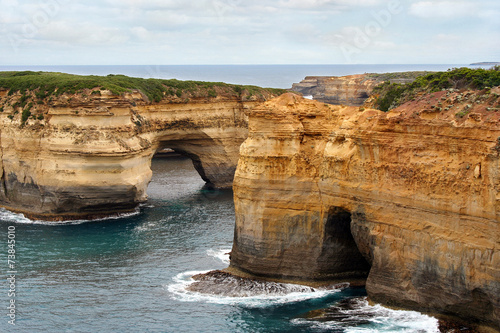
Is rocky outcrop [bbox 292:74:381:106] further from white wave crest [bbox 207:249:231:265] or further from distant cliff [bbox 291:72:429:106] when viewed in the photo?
white wave crest [bbox 207:249:231:265]

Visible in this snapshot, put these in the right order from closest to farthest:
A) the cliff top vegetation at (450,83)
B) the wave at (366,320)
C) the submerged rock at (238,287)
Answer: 1. the wave at (366,320)
2. the cliff top vegetation at (450,83)
3. the submerged rock at (238,287)

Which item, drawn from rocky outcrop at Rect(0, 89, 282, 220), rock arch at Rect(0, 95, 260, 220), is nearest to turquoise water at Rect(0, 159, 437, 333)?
rock arch at Rect(0, 95, 260, 220)

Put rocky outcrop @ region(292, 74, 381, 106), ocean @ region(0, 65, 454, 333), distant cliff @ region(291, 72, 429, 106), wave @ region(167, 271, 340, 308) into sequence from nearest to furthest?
ocean @ region(0, 65, 454, 333) → wave @ region(167, 271, 340, 308) → distant cliff @ region(291, 72, 429, 106) → rocky outcrop @ region(292, 74, 381, 106)

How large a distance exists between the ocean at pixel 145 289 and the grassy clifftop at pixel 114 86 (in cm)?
1034

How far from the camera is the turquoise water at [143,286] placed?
2769cm

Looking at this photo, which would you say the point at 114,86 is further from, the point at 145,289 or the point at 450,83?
the point at 450,83

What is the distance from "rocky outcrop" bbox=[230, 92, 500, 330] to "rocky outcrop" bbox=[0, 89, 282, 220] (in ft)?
57.0

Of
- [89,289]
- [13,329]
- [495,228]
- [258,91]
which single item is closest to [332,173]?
[495,228]

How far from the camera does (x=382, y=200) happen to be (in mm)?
28562

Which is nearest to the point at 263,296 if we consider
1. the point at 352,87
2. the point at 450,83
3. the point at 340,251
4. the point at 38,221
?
the point at 340,251

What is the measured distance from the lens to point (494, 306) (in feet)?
80.4

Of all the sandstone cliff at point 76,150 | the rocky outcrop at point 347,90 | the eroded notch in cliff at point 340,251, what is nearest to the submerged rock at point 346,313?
the eroded notch in cliff at point 340,251

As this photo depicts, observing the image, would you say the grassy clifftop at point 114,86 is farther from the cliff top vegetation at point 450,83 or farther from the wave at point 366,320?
the wave at point 366,320

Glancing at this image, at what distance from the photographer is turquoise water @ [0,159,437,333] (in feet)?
90.8
